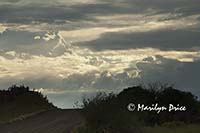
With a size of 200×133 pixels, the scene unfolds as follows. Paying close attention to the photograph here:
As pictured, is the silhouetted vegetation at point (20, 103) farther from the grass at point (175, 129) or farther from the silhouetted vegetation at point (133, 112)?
the grass at point (175, 129)

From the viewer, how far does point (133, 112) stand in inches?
1438

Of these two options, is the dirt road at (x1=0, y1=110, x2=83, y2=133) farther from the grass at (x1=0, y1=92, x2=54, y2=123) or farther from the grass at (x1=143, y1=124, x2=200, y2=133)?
the grass at (x1=143, y1=124, x2=200, y2=133)

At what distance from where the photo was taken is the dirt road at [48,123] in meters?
38.2

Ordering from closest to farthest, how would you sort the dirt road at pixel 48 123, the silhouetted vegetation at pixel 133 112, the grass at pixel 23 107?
the silhouetted vegetation at pixel 133 112, the dirt road at pixel 48 123, the grass at pixel 23 107

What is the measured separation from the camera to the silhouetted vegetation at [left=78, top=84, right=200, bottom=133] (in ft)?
107

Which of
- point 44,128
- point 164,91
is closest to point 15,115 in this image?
point 44,128

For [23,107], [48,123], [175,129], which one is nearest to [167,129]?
[175,129]

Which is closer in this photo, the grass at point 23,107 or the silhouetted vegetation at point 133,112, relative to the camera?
the silhouetted vegetation at point 133,112

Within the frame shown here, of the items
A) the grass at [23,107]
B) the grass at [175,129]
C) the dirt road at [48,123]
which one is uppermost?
the grass at [175,129]

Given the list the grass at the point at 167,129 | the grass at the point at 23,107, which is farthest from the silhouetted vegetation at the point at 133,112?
the grass at the point at 23,107

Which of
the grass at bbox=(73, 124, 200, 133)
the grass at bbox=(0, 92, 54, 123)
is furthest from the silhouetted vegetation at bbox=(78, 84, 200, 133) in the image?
the grass at bbox=(0, 92, 54, 123)

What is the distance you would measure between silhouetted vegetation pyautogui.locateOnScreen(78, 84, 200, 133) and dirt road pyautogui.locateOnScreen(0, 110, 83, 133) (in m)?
3.15

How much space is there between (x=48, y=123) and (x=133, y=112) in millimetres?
8280

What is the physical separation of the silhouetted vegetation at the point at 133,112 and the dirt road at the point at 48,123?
10.3 feet
